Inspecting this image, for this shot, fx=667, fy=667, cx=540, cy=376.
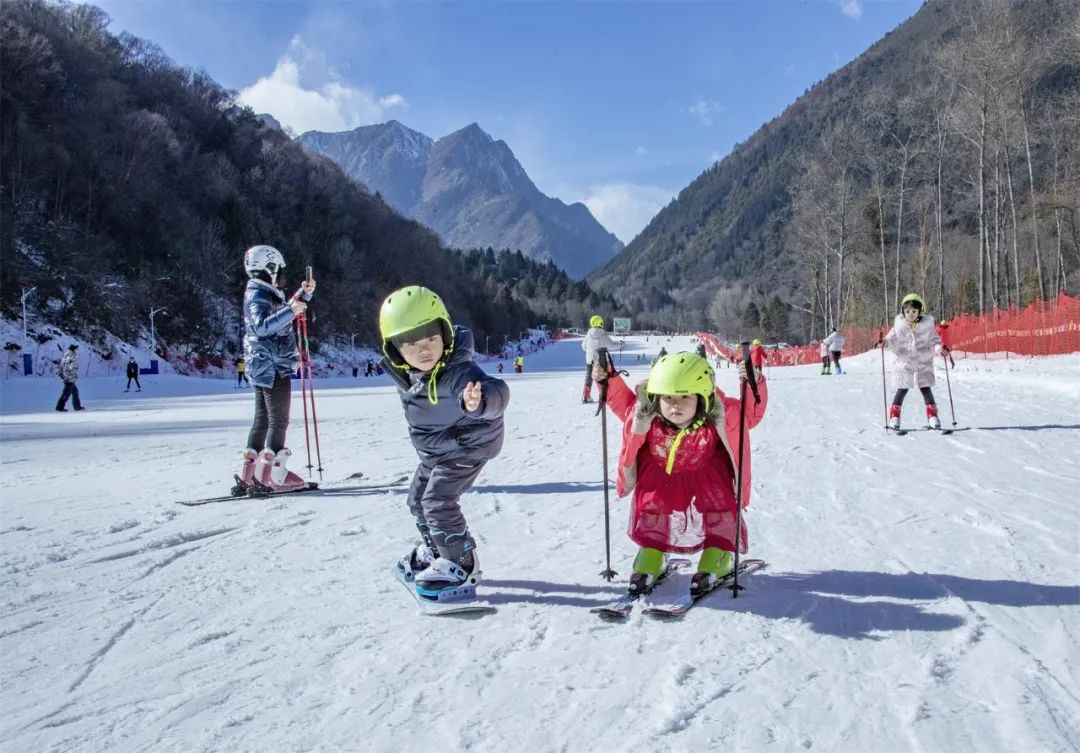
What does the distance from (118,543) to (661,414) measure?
11.9 ft

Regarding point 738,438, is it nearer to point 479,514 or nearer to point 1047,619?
point 1047,619

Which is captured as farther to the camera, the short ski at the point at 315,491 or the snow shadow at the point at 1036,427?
the snow shadow at the point at 1036,427

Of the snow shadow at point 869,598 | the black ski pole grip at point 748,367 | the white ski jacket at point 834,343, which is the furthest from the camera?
the white ski jacket at point 834,343

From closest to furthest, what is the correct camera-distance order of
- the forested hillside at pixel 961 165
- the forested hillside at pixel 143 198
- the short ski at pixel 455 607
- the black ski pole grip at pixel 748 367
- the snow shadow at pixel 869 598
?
1. the snow shadow at pixel 869 598
2. the short ski at pixel 455 607
3. the black ski pole grip at pixel 748 367
4. the forested hillside at pixel 961 165
5. the forested hillside at pixel 143 198

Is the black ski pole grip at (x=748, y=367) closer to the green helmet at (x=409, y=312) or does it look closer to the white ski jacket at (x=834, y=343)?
the green helmet at (x=409, y=312)

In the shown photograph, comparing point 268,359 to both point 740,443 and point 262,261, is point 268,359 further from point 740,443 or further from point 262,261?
point 740,443

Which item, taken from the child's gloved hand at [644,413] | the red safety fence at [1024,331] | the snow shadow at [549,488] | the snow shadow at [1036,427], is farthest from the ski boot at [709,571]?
the red safety fence at [1024,331]

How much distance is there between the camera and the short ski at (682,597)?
3.06 metres

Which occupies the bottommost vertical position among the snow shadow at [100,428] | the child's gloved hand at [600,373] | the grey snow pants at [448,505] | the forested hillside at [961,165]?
the snow shadow at [100,428]

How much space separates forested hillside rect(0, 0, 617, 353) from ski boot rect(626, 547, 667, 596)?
117 ft

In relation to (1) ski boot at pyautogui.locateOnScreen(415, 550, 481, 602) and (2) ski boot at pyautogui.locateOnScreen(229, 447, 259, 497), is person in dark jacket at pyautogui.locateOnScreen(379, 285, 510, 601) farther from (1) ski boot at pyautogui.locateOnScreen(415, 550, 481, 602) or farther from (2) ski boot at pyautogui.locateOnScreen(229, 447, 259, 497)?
(2) ski boot at pyautogui.locateOnScreen(229, 447, 259, 497)

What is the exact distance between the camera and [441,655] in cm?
273

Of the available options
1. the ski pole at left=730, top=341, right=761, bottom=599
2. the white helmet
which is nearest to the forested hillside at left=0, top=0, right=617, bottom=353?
the white helmet

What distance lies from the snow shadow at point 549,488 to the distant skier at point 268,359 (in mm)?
1819
